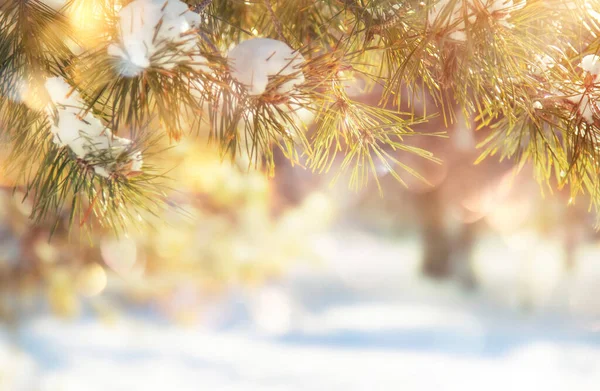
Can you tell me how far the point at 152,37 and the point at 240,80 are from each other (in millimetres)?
74

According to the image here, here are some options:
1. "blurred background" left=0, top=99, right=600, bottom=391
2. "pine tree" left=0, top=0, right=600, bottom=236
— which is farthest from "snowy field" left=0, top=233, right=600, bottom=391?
"pine tree" left=0, top=0, right=600, bottom=236

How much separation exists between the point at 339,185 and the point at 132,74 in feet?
8.60

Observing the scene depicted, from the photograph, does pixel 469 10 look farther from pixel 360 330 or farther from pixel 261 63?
pixel 360 330

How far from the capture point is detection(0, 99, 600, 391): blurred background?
1457mm

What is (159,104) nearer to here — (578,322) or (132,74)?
(132,74)

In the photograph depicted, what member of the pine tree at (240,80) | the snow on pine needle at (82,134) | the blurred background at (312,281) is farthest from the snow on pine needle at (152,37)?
the blurred background at (312,281)

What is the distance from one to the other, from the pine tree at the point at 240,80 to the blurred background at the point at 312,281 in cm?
75

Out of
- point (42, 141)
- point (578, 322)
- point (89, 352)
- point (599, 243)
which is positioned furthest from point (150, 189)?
point (599, 243)

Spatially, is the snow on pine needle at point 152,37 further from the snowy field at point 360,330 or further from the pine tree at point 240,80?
the snowy field at point 360,330

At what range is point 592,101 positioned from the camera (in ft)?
1.47

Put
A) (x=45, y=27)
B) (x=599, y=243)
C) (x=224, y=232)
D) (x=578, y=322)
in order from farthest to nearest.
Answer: (x=599, y=243), (x=578, y=322), (x=224, y=232), (x=45, y=27)

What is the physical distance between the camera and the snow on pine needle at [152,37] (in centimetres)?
34

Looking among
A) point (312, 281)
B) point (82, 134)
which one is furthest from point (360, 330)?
point (82, 134)

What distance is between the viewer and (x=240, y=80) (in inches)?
15.3
